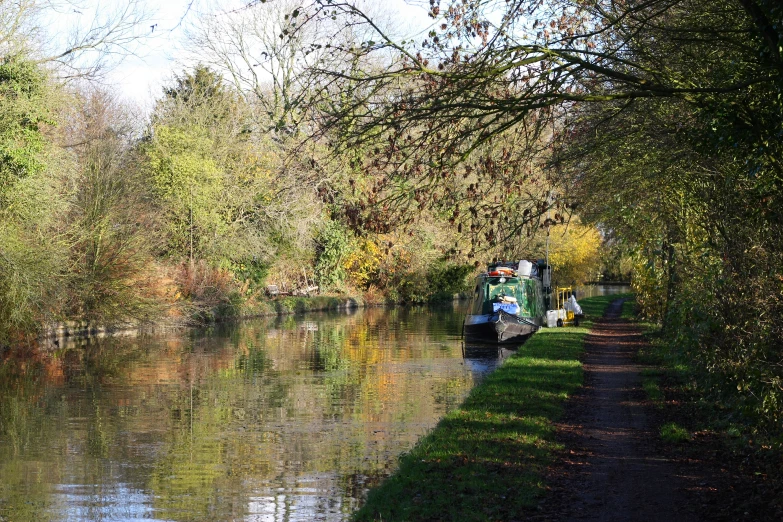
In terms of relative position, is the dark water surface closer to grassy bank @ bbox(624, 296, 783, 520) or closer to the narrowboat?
the narrowboat

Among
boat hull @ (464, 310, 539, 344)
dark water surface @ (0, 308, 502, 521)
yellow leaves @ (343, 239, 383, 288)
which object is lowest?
dark water surface @ (0, 308, 502, 521)

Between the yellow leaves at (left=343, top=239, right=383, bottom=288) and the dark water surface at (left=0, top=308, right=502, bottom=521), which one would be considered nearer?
the dark water surface at (left=0, top=308, right=502, bottom=521)

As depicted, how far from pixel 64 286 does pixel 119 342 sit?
268 cm

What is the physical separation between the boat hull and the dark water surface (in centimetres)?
248

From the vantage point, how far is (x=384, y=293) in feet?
198

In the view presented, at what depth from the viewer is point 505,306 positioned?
33.8m

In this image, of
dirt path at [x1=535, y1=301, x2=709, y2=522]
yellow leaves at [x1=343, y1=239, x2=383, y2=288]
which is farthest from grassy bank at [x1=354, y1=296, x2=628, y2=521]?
yellow leaves at [x1=343, y1=239, x2=383, y2=288]

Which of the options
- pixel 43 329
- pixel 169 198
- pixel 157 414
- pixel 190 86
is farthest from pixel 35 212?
pixel 190 86

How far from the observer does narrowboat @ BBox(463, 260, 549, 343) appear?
32.4 metres

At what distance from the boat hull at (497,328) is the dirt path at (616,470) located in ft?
49.6

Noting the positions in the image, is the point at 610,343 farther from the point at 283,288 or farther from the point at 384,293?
the point at 384,293

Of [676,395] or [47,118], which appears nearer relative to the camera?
[676,395]

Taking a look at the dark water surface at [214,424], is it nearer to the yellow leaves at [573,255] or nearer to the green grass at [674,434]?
the green grass at [674,434]

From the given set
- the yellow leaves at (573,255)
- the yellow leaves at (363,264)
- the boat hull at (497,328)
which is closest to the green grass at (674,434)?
the boat hull at (497,328)
